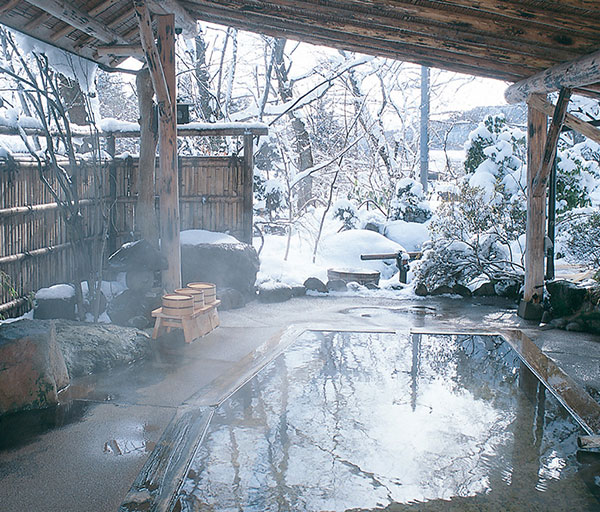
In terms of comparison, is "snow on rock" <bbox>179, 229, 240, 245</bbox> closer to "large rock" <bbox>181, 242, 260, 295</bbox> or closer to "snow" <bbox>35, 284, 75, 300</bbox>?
"large rock" <bbox>181, 242, 260, 295</bbox>

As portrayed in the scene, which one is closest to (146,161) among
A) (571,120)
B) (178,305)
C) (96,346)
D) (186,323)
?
(178,305)

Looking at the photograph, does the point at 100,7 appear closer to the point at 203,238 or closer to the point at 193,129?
the point at 193,129

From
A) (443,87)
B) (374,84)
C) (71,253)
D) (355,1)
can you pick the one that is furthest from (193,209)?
(443,87)

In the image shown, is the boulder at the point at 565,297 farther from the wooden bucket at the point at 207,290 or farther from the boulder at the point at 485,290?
the wooden bucket at the point at 207,290

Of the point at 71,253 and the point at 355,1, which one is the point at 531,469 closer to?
the point at 355,1

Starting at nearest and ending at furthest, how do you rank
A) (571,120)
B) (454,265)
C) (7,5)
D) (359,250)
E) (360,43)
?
1. (7,5)
2. (360,43)
3. (571,120)
4. (454,265)
5. (359,250)

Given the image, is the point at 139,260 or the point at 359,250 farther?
the point at 359,250

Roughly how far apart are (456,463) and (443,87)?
52.5 feet

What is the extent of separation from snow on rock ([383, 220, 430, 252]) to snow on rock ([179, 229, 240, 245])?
4562 millimetres

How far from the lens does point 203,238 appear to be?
7.64 metres

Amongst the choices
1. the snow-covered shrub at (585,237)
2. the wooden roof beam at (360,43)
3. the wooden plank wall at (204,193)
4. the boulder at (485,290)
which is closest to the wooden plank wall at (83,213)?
the wooden plank wall at (204,193)

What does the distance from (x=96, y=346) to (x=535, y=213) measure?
496cm

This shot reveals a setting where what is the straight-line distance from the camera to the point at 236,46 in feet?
39.1

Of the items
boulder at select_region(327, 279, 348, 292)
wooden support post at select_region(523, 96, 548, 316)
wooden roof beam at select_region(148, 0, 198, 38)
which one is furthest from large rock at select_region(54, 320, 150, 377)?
wooden support post at select_region(523, 96, 548, 316)
